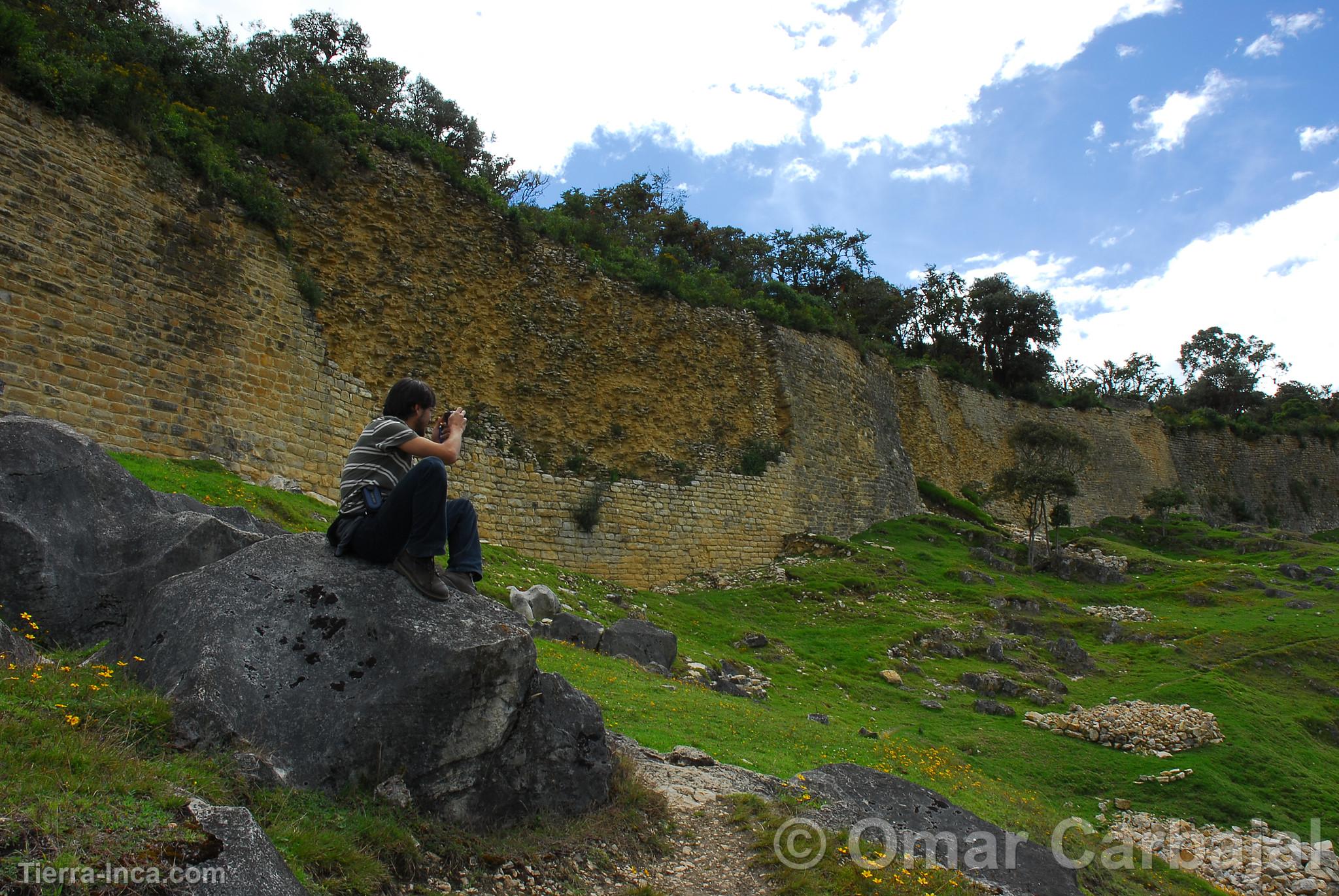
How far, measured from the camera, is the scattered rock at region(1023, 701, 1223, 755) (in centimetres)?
1335

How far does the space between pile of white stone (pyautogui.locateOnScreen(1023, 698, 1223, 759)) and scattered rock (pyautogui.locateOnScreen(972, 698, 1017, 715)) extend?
29 centimetres

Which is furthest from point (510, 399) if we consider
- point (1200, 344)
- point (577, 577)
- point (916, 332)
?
point (1200, 344)

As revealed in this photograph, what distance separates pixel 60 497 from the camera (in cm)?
593

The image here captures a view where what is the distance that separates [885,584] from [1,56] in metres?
21.7

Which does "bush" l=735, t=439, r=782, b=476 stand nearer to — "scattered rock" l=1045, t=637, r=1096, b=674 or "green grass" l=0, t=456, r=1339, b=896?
"green grass" l=0, t=456, r=1339, b=896

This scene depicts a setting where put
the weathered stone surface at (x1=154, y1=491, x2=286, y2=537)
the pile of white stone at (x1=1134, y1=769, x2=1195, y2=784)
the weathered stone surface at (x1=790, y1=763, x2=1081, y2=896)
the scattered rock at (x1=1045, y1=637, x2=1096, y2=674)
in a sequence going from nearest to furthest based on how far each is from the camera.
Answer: the weathered stone surface at (x1=790, y1=763, x2=1081, y2=896) → the weathered stone surface at (x1=154, y1=491, x2=286, y2=537) → the pile of white stone at (x1=1134, y1=769, x2=1195, y2=784) → the scattered rock at (x1=1045, y1=637, x2=1096, y2=674)

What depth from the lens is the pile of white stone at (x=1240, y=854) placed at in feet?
32.8

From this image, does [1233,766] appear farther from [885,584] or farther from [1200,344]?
[1200,344]

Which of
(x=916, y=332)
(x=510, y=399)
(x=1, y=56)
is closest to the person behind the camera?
(x=1, y=56)

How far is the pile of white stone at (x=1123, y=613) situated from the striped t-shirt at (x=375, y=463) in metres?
21.9

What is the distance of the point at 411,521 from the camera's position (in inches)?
189

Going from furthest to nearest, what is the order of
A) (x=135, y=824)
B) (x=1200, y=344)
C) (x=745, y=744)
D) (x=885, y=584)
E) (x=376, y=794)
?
(x=1200, y=344) → (x=885, y=584) → (x=745, y=744) → (x=376, y=794) → (x=135, y=824)

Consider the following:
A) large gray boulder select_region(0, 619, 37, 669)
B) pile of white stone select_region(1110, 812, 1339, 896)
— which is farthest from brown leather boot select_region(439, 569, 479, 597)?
pile of white stone select_region(1110, 812, 1339, 896)

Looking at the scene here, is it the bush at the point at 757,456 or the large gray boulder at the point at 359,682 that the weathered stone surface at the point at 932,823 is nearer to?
the large gray boulder at the point at 359,682
